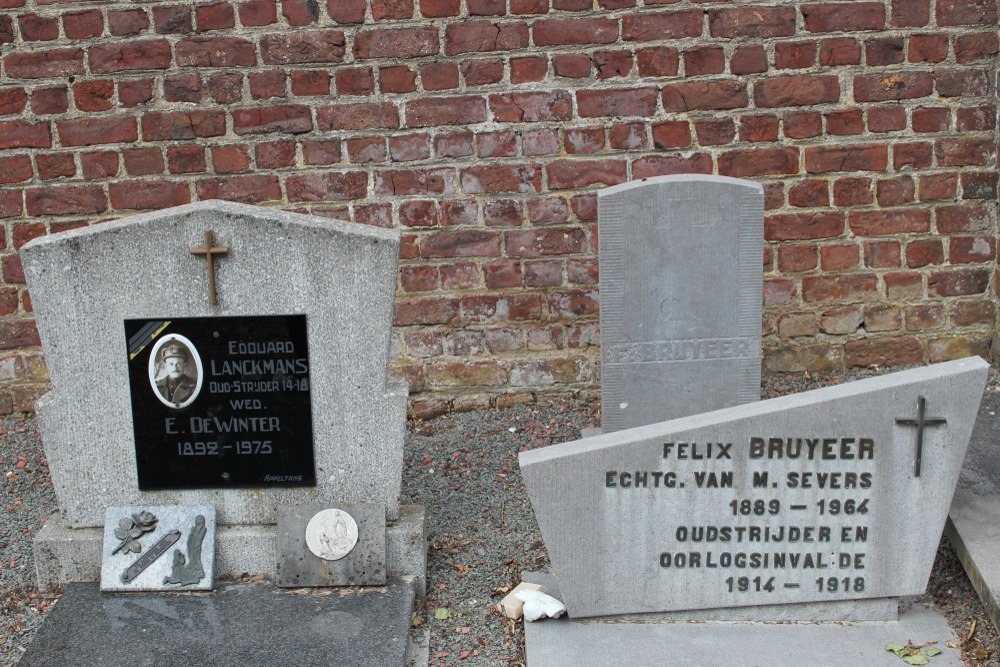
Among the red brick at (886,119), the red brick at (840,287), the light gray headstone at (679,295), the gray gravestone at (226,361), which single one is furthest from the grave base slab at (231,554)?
the red brick at (886,119)

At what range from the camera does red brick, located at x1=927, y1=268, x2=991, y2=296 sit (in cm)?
567

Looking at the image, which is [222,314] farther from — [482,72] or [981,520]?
[981,520]

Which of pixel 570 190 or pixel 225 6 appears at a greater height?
pixel 225 6

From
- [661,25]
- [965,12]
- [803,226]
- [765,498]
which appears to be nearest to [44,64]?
[661,25]

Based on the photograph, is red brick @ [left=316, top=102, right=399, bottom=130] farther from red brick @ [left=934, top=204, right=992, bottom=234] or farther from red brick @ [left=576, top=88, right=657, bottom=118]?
red brick @ [left=934, top=204, right=992, bottom=234]

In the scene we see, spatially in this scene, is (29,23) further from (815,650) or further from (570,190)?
(815,650)

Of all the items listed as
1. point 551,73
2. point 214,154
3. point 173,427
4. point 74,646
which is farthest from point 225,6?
point 74,646

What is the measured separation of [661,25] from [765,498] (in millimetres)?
2603

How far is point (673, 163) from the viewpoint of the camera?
5469mm

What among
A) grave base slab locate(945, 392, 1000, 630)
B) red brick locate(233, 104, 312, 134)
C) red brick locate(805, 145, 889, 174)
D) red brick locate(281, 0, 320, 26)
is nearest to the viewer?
grave base slab locate(945, 392, 1000, 630)

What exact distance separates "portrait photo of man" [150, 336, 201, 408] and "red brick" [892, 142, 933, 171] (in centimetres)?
356

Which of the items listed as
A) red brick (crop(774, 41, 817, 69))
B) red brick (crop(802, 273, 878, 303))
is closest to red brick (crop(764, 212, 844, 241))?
red brick (crop(802, 273, 878, 303))

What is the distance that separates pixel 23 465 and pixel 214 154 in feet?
5.77

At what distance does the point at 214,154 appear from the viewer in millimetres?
5438
